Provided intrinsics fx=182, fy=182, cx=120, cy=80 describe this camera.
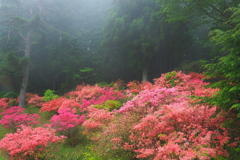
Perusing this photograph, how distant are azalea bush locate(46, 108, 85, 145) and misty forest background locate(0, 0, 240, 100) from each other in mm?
7272

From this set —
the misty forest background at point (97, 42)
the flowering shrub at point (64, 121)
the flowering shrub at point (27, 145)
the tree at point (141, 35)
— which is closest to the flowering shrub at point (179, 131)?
the flowering shrub at point (27, 145)

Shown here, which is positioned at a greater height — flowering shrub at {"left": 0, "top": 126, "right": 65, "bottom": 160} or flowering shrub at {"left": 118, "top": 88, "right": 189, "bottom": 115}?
flowering shrub at {"left": 118, "top": 88, "right": 189, "bottom": 115}

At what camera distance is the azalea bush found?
239 inches

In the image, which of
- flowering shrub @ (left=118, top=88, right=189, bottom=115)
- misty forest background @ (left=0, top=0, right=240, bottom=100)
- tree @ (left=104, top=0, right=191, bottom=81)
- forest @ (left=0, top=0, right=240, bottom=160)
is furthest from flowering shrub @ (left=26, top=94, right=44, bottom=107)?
flowering shrub @ (left=118, top=88, right=189, bottom=115)

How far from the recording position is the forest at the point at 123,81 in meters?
3.60

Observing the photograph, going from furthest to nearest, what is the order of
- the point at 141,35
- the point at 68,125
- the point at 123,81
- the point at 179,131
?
the point at 123,81
the point at 141,35
the point at 68,125
the point at 179,131

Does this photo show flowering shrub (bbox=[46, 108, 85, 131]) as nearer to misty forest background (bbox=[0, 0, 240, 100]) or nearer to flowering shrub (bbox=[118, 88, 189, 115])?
flowering shrub (bbox=[118, 88, 189, 115])

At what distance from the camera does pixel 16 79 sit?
16.1 metres

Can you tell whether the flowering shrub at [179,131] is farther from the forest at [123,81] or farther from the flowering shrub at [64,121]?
the flowering shrub at [64,121]

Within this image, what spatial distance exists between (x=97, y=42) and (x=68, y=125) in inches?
539

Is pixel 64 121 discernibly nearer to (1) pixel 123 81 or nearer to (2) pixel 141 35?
(2) pixel 141 35

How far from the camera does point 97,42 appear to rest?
18.5 m

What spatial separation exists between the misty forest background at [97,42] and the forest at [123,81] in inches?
3.4

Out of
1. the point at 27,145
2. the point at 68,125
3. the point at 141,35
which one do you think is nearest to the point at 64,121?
the point at 68,125
